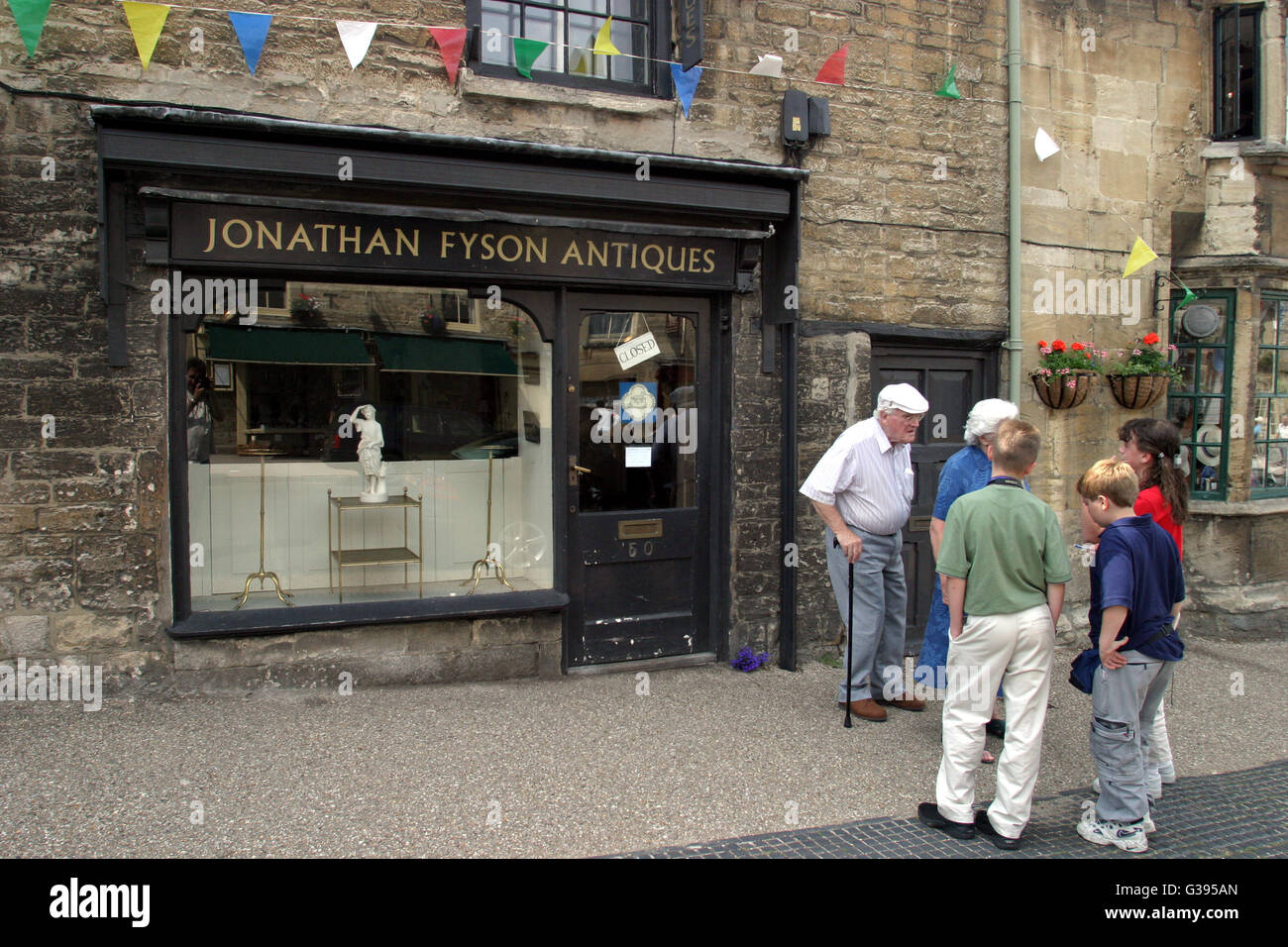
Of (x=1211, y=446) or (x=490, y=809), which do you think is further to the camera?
(x=1211, y=446)

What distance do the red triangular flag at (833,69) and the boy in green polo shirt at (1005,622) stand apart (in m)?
3.49

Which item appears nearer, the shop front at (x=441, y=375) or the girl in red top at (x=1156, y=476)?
the girl in red top at (x=1156, y=476)

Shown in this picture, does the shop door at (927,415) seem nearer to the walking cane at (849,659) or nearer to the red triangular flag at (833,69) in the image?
the walking cane at (849,659)

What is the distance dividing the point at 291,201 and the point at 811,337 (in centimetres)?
329

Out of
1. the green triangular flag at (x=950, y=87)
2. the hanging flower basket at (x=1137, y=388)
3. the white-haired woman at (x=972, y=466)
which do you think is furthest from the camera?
the hanging flower basket at (x=1137, y=388)

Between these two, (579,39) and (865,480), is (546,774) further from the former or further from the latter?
(579,39)

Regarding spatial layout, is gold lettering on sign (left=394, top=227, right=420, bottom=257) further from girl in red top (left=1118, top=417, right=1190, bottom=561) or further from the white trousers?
girl in red top (left=1118, top=417, right=1190, bottom=561)

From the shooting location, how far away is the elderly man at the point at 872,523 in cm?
538

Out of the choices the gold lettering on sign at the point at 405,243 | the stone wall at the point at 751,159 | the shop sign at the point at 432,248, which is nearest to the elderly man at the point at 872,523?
the stone wall at the point at 751,159

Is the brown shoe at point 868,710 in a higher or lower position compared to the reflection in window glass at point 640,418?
lower

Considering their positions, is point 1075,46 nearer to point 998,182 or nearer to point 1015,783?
point 998,182

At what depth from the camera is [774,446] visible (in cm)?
665

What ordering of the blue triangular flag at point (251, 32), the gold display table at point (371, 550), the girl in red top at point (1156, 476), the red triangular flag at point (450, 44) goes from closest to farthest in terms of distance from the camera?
the girl in red top at point (1156, 476)
the blue triangular flag at point (251, 32)
the red triangular flag at point (450, 44)
the gold display table at point (371, 550)

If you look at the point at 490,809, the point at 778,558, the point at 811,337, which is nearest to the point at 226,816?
the point at 490,809
